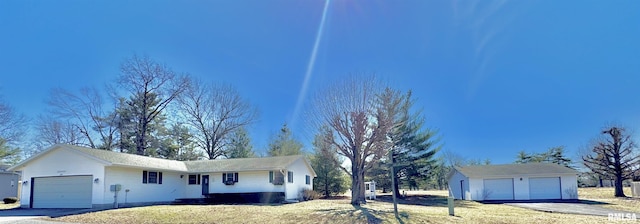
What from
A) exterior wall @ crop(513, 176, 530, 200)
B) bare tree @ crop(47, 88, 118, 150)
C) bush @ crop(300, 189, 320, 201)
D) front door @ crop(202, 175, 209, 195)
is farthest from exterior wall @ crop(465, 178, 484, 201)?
bare tree @ crop(47, 88, 118, 150)

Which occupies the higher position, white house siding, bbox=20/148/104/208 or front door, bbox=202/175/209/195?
white house siding, bbox=20/148/104/208

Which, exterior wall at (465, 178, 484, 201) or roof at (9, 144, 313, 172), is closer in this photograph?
roof at (9, 144, 313, 172)

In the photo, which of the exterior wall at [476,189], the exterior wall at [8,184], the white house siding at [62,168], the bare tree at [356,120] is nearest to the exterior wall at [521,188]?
the exterior wall at [476,189]

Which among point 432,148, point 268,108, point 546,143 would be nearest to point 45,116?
point 268,108

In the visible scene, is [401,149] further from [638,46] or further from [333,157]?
[638,46]

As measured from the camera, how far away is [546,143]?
47719 mm

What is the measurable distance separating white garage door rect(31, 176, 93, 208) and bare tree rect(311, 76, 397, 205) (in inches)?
480

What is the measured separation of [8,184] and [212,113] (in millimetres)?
16220

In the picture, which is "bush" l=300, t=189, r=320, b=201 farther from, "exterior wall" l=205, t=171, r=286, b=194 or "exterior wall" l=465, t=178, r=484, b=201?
"exterior wall" l=465, t=178, r=484, b=201

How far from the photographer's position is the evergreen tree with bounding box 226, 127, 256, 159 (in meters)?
35.7

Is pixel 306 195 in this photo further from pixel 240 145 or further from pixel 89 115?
pixel 89 115

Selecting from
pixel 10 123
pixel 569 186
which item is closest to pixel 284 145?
pixel 569 186

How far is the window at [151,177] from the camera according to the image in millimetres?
21742

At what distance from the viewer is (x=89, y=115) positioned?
35406 mm
